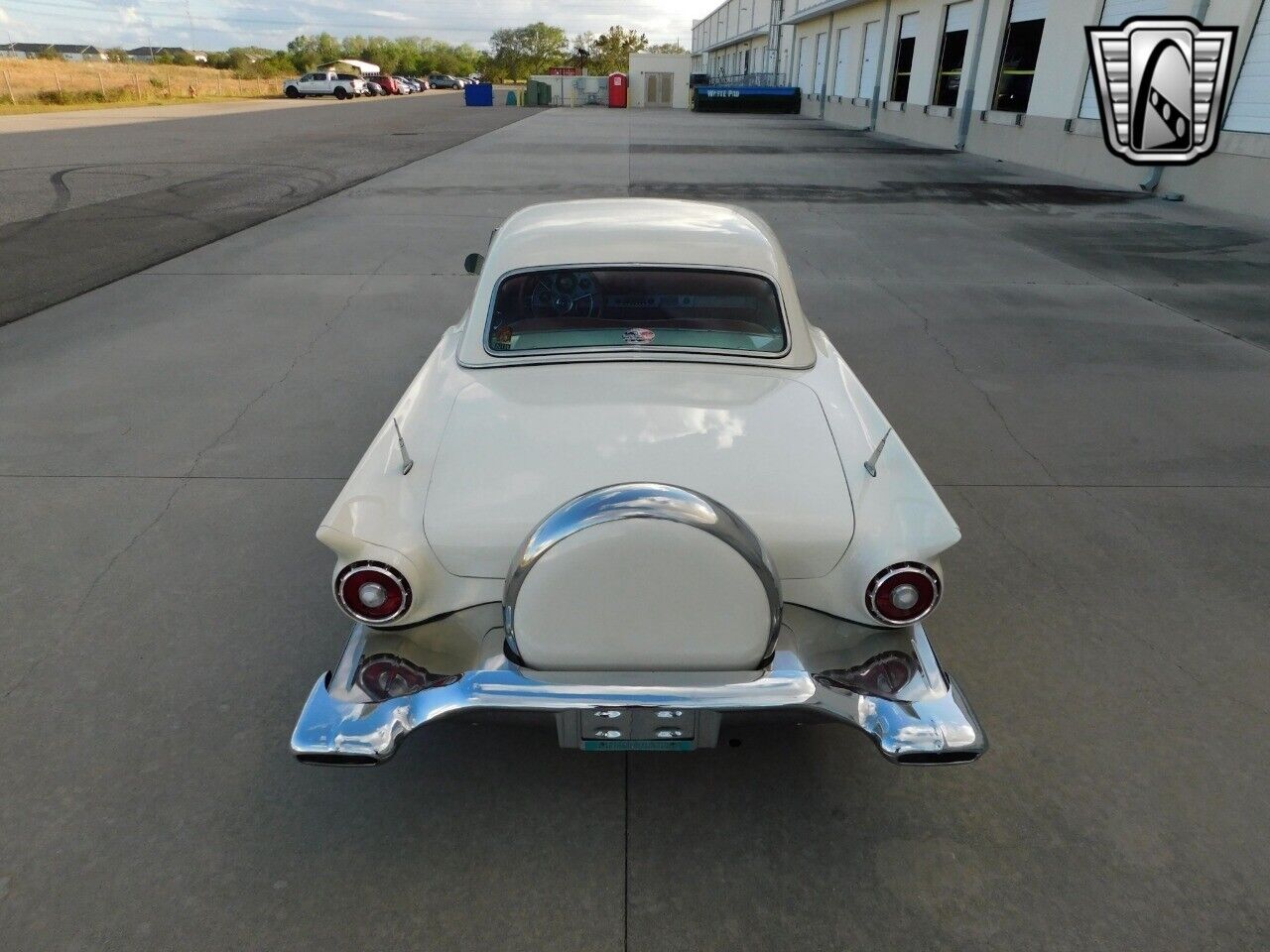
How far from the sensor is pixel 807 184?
51.9 ft

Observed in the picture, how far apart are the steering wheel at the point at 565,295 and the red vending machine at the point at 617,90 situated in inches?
2072

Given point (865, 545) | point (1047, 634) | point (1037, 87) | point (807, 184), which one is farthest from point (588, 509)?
point (1037, 87)

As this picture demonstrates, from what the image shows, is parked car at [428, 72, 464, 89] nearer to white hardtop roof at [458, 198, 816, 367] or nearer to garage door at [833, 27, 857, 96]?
garage door at [833, 27, 857, 96]

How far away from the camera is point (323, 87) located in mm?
55125

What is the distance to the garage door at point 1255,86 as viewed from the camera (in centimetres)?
1199

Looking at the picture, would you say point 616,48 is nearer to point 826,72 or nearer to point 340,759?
point 826,72

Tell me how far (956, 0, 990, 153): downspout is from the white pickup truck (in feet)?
152

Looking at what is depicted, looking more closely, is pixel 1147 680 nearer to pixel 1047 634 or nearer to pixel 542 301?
pixel 1047 634

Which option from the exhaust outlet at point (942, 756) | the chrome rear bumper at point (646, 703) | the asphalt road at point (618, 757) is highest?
the chrome rear bumper at point (646, 703)

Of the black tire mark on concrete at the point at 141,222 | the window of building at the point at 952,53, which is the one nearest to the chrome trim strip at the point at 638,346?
the black tire mark on concrete at the point at 141,222

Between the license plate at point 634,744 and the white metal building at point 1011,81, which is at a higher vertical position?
the white metal building at point 1011,81

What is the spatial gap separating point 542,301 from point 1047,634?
248cm

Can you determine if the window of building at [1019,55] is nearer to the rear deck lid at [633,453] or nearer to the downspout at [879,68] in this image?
the downspout at [879,68]

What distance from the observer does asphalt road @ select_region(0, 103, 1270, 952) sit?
219 cm
